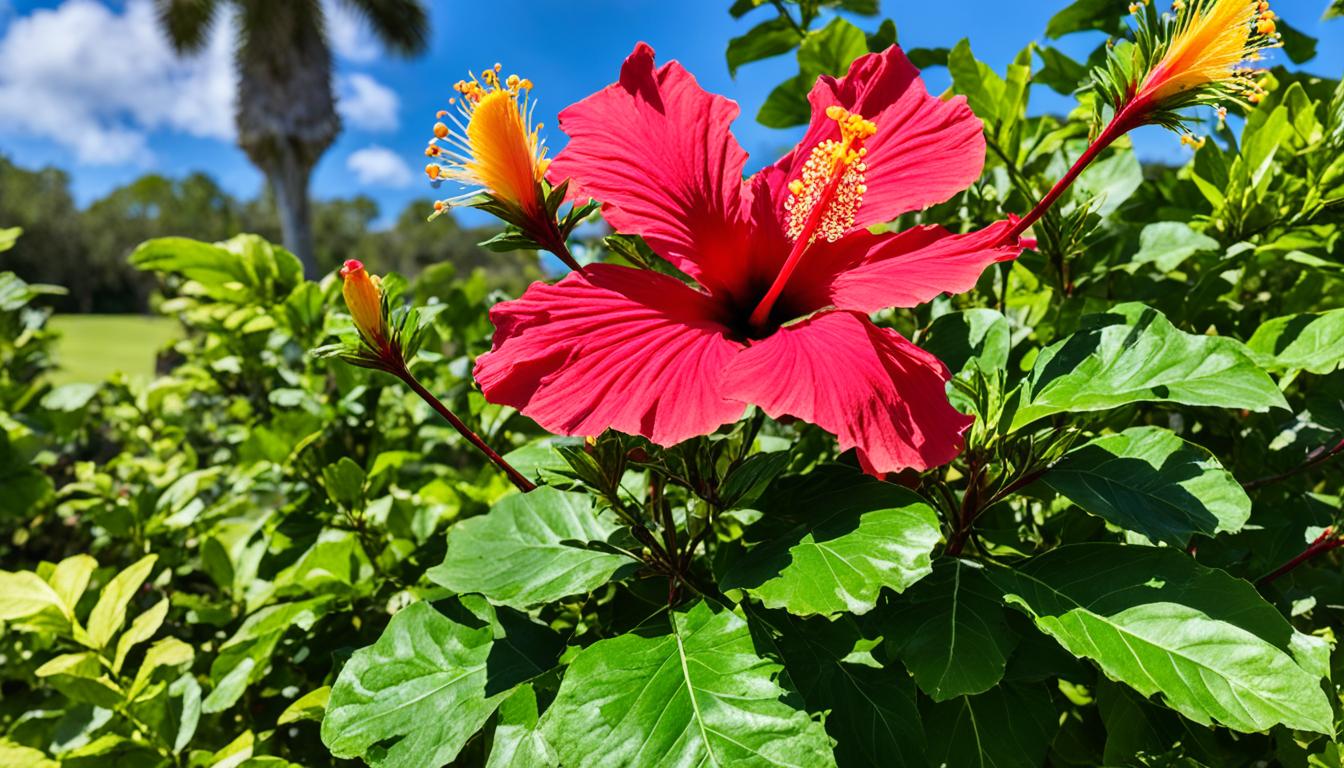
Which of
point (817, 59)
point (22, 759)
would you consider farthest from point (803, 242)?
point (22, 759)

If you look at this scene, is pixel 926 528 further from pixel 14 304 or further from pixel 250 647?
pixel 14 304

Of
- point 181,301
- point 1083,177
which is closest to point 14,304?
point 181,301

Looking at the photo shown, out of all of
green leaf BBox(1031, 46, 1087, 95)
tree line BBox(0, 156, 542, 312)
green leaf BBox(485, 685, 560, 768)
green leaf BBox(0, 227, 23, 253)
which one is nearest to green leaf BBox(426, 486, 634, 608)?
green leaf BBox(485, 685, 560, 768)

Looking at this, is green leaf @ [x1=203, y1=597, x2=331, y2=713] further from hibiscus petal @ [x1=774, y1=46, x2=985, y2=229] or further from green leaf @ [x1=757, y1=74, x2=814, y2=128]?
green leaf @ [x1=757, y1=74, x2=814, y2=128]

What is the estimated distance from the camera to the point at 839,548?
83 centimetres

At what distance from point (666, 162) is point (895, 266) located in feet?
1.08

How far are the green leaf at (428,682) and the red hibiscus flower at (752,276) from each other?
34 centimetres

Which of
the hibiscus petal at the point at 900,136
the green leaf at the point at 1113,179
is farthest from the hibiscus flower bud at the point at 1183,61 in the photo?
the green leaf at the point at 1113,179

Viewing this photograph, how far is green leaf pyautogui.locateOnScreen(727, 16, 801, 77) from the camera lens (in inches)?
67.1

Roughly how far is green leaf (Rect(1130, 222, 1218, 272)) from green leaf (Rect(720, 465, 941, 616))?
70 centimetres

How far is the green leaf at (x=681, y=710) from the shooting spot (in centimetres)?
75

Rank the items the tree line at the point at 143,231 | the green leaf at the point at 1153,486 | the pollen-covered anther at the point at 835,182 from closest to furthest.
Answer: the green leaf at the point at 1153,486 < the pollen-covered anther at the point at 835,182 < the tree line at the point at 143,231

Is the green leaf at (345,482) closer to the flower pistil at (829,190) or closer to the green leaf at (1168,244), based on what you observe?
the flower pistil at (829,190)

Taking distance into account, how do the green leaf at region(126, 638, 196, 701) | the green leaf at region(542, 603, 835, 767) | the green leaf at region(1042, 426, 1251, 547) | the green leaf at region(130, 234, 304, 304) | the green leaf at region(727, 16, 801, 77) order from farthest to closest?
1. the green leaf at region(130, 234, 304, 304)
2. the green leaf at region(727, 16, 801, 77)
3. the green leaf at region(126, 638, 196, 701)
4. the green leaf at region(1042, 426, 1251, 547)
5. the green leaf at region(542, 603, 835, 767)
